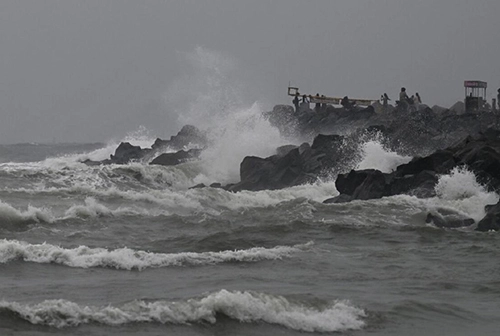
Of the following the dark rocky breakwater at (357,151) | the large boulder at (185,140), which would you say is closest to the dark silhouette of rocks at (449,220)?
the dark rocky breakwater at (357,151)

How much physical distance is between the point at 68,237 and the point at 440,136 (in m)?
20.5

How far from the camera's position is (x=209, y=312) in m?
9.94

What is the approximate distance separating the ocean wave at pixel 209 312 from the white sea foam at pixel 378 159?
1977 cm

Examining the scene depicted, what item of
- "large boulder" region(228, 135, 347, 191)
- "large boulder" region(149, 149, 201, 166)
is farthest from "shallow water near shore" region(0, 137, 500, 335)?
"large boulder" region(149, 149, 201, 166)

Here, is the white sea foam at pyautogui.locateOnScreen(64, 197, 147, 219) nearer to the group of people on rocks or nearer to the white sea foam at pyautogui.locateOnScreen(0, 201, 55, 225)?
the white sea foam at pyautogui.locateOnScreen(0, 201, 55, 225)

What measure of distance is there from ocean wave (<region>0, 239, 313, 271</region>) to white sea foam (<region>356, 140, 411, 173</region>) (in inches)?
643

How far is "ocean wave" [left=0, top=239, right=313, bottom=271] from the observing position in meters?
13.0

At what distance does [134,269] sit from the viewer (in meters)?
12.9

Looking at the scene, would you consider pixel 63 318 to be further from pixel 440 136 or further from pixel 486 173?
pixel 440 136

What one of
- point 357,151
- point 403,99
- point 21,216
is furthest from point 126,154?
point 21,216

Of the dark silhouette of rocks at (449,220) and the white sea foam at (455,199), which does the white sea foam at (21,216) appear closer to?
the white sea foam at (455,199)

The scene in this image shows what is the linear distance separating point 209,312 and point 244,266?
3.44 metres

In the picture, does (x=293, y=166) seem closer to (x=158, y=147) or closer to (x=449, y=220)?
(x=449, y=220)

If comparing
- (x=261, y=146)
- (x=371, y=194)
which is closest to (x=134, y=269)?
(x=371, y=194)
